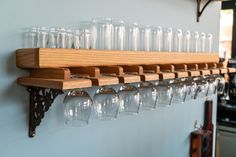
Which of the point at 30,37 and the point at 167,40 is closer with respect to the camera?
the point at 30,37

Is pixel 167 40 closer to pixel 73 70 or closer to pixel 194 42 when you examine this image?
pixel 194 42

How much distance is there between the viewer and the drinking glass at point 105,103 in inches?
47.0

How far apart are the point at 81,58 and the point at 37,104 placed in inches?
9.2

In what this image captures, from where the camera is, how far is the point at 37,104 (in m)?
1.13

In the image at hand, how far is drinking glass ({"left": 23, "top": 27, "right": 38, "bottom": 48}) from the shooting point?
113cm

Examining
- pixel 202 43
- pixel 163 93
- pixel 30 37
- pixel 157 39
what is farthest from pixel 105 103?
pixel 202 43

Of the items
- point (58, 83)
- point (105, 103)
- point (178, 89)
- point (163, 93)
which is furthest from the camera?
point (178, 89)

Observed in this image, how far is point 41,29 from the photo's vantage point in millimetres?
1129

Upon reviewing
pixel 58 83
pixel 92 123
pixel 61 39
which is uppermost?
pixel 61 39

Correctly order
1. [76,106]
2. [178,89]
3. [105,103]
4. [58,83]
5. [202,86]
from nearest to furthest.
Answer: [58,83], [76,106], [105,103], [178,89], [202,86]

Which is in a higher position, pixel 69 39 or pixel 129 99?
pixel 69 39

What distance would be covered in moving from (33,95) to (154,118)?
3.23 ft

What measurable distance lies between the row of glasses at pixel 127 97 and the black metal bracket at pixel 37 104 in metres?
0.07

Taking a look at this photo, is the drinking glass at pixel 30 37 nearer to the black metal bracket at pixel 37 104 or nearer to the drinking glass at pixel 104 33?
the black metal bracket at pixel 37 104
